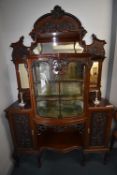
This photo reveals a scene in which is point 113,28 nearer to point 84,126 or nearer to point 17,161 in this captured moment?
point 84,126

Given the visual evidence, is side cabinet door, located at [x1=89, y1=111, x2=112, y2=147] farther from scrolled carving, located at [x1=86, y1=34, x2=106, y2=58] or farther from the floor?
scrolled carving, located at [x1=86, y1=34, x2=106, y2=58]

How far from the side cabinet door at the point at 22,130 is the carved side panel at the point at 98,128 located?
804 mm

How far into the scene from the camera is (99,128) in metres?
1.77

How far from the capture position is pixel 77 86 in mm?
1651

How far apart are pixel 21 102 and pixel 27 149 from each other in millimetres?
639

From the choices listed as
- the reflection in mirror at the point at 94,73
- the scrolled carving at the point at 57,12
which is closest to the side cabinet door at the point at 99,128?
the reflection in mirror at the point at 94,73

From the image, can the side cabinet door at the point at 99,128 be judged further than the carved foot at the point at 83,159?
No

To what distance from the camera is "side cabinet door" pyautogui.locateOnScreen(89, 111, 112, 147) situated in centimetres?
170

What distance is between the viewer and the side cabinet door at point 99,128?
1698 mm

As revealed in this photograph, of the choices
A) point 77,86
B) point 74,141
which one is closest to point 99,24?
point 77,86

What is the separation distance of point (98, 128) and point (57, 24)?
1411mm

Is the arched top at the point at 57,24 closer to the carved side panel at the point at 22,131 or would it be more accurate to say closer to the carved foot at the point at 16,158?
the carved side panel at the point at 22,131

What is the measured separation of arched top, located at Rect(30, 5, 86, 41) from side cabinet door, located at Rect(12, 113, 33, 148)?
1055 millimetres

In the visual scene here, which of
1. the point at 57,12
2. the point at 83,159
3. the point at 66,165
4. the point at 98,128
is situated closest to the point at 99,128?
the point at 98,128
